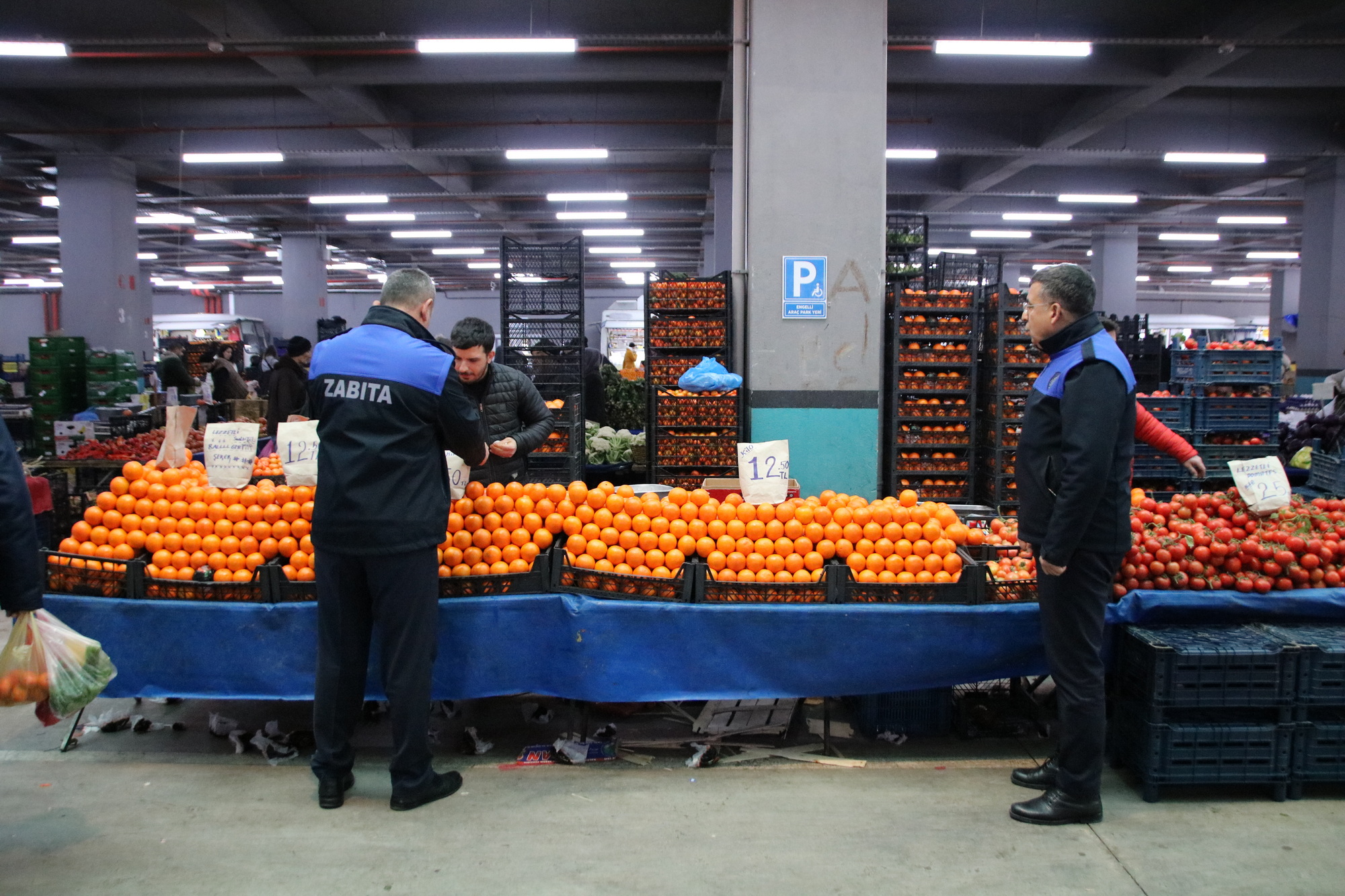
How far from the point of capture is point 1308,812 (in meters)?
3.14

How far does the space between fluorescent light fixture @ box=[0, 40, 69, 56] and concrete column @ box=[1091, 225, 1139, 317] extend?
22.7m

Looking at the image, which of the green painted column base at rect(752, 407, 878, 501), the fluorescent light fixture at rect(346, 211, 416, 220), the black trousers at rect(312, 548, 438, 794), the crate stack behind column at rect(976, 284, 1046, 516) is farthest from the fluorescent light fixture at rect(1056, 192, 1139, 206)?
the black trousers at rect(312, 548, 438, 794)

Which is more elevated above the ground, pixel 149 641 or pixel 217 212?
pixel 217 212

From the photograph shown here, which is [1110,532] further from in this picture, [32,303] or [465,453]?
[32,303]

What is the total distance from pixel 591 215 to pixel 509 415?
15.4m

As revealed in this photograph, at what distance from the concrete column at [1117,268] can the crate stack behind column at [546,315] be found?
61.3 feet

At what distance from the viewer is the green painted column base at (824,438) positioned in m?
7.29

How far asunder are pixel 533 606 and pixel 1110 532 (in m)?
2.20

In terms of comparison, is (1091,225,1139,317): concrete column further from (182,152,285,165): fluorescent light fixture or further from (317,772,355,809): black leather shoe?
(317,772,355,809): black leather shoe

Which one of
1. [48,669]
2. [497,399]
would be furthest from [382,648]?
[497,399]

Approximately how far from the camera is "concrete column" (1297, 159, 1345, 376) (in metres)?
14.9

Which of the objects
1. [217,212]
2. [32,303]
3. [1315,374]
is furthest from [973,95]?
[32,303]

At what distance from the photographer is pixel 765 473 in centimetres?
378

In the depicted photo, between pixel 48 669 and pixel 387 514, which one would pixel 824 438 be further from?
pixel 48 669
